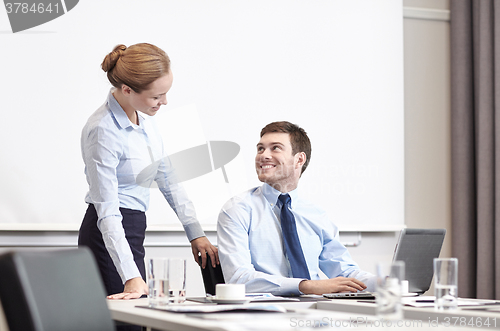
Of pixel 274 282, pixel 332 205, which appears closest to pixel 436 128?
pixel 332 205

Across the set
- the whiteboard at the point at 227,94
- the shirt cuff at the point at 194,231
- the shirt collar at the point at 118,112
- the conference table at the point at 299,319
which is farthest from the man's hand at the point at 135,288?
the whiteboard at the point at 227,94

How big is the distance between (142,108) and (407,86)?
2.50m

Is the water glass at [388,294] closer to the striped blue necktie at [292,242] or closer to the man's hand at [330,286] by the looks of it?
the man's hand at [330,286]

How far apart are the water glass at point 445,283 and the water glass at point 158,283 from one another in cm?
66

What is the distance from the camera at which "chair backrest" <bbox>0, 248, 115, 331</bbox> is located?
96cm

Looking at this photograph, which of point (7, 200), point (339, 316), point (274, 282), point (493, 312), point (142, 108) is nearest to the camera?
point (339, 316)

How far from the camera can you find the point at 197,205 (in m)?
3.37

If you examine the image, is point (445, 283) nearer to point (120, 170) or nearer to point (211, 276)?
point (211, 276)

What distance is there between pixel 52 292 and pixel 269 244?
1.26m

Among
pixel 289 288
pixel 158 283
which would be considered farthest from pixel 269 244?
pixel 158 283

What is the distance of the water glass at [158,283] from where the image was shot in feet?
4.65

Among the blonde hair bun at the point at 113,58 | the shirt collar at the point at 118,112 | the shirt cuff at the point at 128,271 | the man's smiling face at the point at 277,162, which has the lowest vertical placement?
the shirt cuff at the point at 128,271

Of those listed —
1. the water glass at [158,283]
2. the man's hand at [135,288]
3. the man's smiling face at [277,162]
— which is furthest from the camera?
Result: the man's smiling face at [277,162]

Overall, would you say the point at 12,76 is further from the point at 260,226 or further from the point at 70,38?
the point at 260,226
